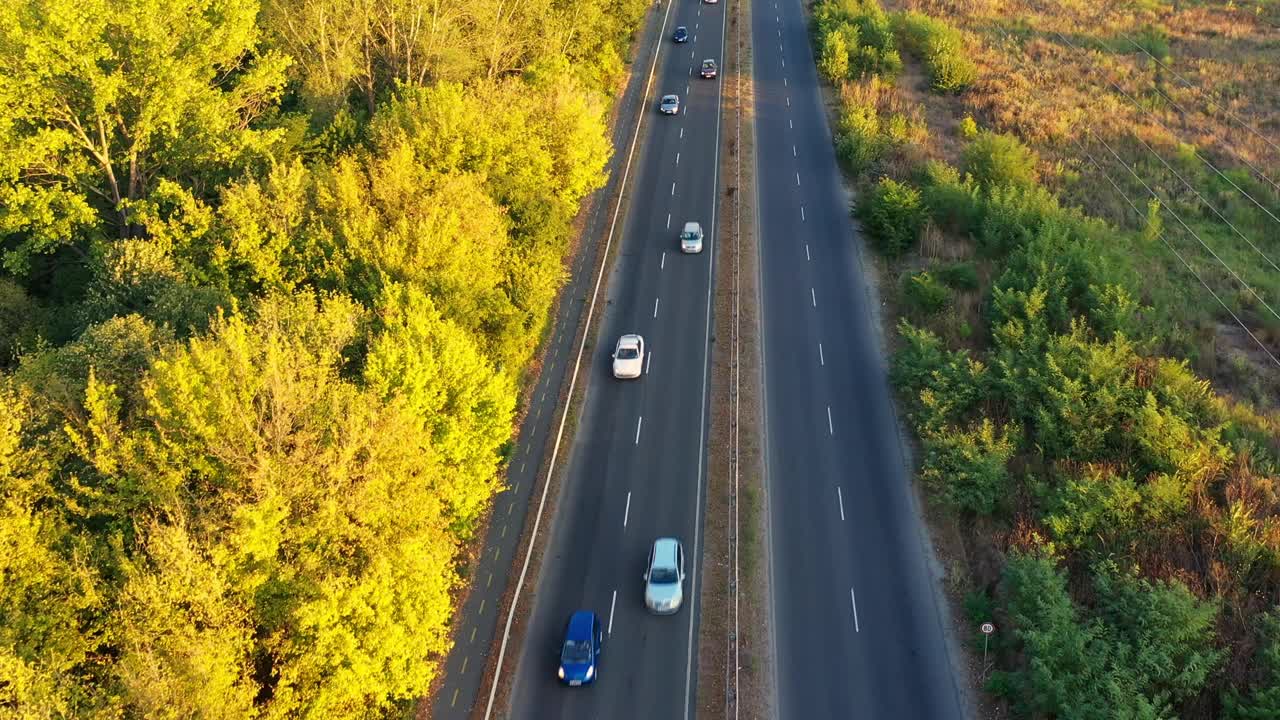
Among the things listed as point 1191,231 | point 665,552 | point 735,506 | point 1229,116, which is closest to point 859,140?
point 1191,231

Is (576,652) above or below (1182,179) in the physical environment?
below

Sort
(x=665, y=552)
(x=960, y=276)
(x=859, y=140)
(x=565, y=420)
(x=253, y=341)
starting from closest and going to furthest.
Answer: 1. (x=253, y=341)
2. (x=665, y=552)
3. (x=565, y=420)
4. (x=960, y=276)
5. (x=859, y=140)

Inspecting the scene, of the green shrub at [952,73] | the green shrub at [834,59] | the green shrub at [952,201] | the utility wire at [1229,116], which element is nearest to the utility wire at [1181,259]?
the utility wire at [1229,116]

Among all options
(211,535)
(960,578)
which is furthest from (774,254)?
(211,535)

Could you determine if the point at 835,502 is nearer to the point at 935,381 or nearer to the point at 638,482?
the point at 935,381

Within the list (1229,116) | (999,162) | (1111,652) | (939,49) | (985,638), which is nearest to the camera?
(1111,652)

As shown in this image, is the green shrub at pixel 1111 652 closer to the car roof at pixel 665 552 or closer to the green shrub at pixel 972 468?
the green shrub at pixel 972 468

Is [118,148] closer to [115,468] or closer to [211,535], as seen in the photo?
[115,468]
